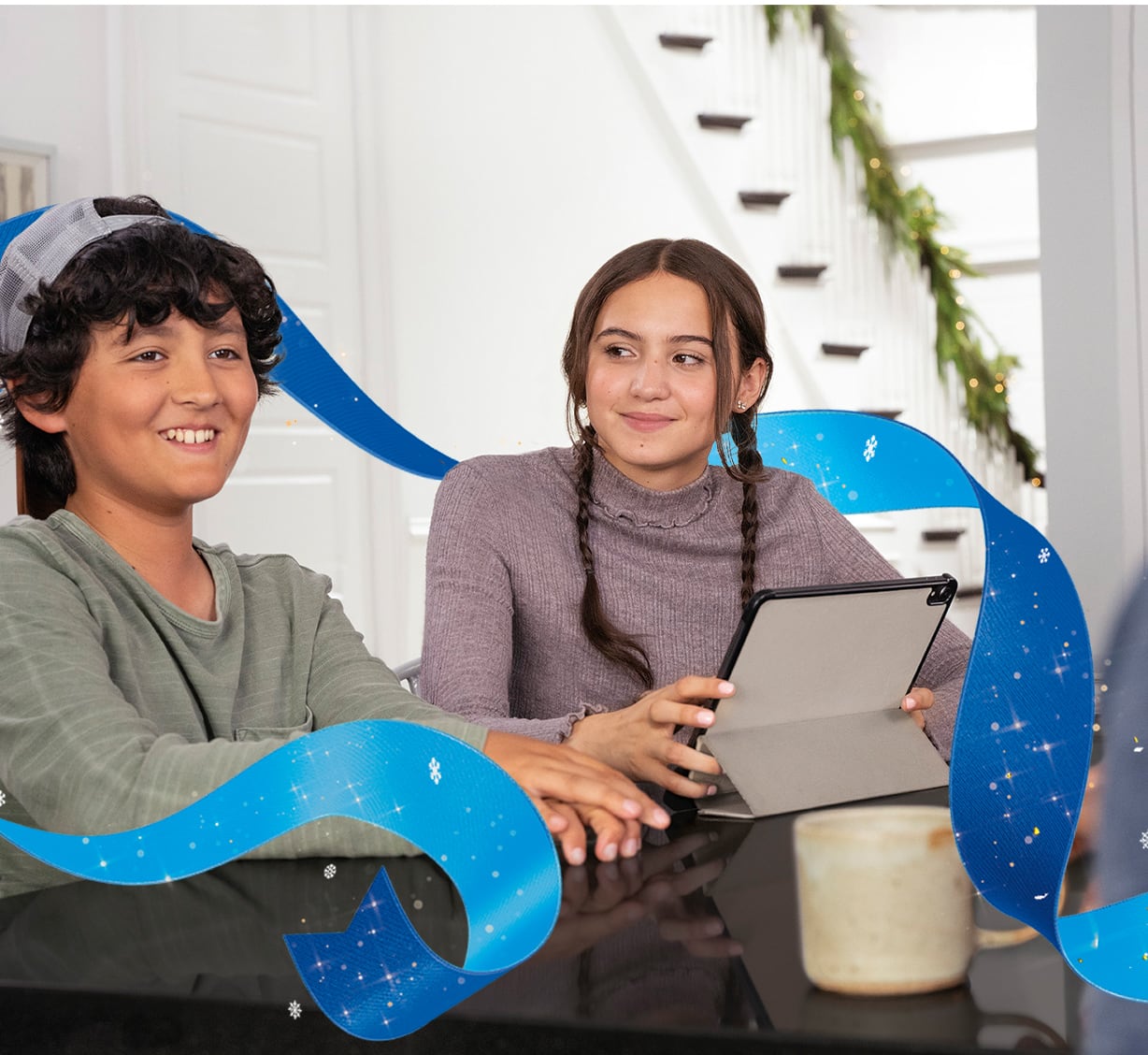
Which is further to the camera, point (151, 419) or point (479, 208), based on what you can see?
point (479, 208)

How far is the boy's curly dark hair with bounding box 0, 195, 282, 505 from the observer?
84 centimetres

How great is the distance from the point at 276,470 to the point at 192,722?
3008mm

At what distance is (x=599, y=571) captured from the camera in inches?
58.1

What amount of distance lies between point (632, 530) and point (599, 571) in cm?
6

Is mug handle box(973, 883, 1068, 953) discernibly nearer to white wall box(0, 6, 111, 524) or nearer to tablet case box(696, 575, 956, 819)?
tablet case box(696, 575, 956, 819)

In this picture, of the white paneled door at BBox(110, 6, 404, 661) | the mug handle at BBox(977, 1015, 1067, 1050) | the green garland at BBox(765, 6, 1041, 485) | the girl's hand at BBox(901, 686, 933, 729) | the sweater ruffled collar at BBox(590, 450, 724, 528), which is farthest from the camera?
the green garland at BBox(765, 6, 1041, 485)

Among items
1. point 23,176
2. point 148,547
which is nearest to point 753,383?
point 148,547

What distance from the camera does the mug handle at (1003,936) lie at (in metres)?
0.57

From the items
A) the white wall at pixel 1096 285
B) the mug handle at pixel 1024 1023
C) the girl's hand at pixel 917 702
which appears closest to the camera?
the mug handle at pixel 1024 1023

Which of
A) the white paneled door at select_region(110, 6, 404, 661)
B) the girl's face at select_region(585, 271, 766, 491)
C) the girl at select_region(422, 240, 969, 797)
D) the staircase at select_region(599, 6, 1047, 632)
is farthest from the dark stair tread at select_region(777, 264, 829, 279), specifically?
the girl's face at select_region(585, 271, 766, 491)

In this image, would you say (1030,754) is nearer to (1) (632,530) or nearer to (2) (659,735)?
(2) (659,735)

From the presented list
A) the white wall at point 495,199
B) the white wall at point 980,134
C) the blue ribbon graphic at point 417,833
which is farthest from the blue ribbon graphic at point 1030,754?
the white wall at point 980,134

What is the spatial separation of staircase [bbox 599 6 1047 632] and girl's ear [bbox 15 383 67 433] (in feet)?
12.0

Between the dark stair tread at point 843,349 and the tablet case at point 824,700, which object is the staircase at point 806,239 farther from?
the tablet case at point 824,700
